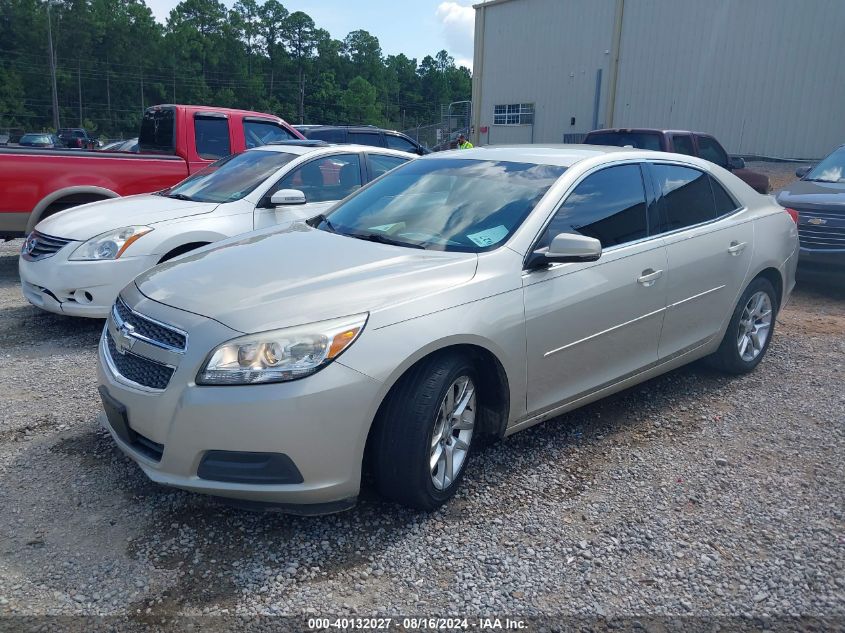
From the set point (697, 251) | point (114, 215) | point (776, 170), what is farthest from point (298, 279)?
point (776, 170)

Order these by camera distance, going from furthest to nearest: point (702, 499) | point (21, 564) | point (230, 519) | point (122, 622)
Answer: point (702, 499)
point (230, 519)
point (21, 564)
point (122, 622)

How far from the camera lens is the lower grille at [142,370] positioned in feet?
9.58

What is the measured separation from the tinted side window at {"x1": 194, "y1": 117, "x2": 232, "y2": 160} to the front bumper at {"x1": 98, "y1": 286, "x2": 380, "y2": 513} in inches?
255

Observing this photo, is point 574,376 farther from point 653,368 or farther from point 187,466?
point 187,466

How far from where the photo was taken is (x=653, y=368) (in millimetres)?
4277

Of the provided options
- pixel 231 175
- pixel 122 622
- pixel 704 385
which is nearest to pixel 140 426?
pixel 122 622

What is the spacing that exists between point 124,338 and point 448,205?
1809 mm

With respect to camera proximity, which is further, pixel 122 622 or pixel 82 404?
pixel 82 404

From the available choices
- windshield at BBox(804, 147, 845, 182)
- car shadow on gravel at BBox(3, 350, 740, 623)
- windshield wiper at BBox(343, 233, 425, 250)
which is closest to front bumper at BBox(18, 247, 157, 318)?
car shadow on gravel at BBox(3, 350, 740, 623)

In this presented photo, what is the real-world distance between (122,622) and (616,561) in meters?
1.91

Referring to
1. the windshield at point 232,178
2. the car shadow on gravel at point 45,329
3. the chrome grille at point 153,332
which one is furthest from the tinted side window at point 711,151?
the chrome grille at point 153,332

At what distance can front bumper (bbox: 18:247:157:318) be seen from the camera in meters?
5.54

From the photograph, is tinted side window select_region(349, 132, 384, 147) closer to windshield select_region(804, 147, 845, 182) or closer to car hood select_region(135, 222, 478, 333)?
windshield select_region(804, 147, 845, 182)

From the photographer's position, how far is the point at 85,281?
18.1 feet
